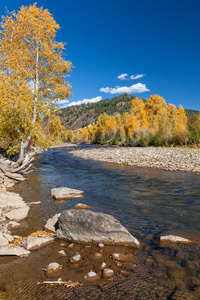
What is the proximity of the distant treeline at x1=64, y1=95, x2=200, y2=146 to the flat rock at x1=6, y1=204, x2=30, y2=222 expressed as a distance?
37.1m

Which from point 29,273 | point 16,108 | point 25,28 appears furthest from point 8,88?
point 29,273

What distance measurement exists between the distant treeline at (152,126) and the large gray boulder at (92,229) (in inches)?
1449

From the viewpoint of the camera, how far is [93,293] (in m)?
3.77

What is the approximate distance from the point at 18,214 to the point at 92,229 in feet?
10.9

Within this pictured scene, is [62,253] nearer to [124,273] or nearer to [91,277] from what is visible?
[91,277]

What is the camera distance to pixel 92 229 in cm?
589

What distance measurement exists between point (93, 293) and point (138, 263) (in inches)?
58.1

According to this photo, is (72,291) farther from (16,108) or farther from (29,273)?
(16,108)

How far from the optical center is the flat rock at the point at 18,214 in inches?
288

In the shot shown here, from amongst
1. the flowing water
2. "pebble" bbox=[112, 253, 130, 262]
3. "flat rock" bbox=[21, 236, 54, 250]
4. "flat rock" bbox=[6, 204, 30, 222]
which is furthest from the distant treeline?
"flat rock" bbox=[21, 236, 54, 250]

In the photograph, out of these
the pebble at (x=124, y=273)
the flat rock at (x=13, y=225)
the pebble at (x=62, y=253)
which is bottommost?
the pebble at (x=124, y=273)

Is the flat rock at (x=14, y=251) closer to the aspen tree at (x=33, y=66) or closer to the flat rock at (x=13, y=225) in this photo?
the flat rock at (x=13, y=225)

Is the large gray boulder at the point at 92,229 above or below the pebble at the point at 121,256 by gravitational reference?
above

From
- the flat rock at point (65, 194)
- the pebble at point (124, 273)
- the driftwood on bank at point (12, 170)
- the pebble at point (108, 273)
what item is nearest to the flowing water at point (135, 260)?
the pebble at point (124, 273)
